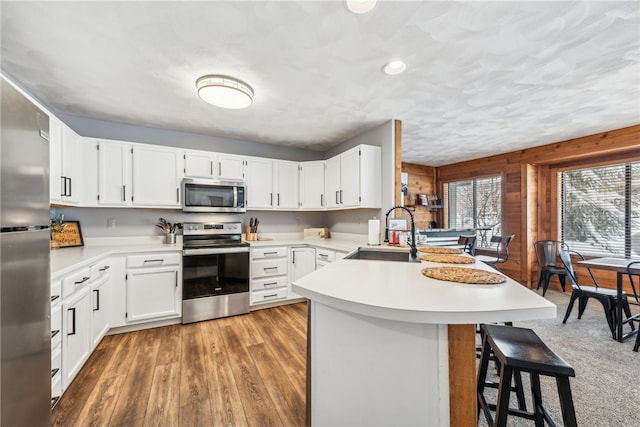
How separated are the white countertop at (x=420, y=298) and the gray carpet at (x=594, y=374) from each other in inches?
41.4

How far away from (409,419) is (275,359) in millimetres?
1444

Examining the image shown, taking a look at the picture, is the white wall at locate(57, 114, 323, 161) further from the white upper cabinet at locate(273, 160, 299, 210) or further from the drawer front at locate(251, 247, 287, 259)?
the drawer front at locate(251, 247, 287, 259)

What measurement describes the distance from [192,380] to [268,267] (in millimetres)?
→ 1657

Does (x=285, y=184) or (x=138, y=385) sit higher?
(x=285, y=184)

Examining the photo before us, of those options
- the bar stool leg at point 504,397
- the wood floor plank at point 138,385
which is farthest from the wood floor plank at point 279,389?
the bar stool leg at point 504,397

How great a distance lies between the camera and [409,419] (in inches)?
41.8

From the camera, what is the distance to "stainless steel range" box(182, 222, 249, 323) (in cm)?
295

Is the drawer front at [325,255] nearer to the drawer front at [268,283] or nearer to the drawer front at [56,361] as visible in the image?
the drawer front at [268,283]

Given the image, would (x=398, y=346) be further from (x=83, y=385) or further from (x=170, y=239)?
(x=170, y=239)

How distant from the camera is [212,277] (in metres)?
3.08

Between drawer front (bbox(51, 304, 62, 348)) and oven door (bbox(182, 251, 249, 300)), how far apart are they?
124 centimetres

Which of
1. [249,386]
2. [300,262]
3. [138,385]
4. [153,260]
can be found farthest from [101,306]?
[300,262]

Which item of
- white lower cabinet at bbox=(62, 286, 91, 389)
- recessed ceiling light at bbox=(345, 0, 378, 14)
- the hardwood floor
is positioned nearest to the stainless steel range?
the hardwood floor

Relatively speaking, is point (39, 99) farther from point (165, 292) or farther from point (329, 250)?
point (329, 250)
